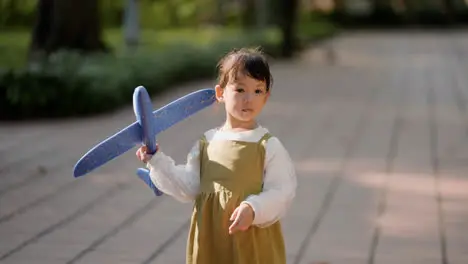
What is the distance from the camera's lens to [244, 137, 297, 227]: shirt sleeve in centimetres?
342

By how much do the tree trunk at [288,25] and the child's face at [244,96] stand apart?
17363mm

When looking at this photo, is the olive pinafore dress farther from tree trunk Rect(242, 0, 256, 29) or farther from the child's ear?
tree trunk Rect(242, 0, 256, 29)

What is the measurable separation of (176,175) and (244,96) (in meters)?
0.37

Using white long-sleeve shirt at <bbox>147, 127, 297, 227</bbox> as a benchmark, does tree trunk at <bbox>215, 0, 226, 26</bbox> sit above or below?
below

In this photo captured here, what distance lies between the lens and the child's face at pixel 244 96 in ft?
11.6

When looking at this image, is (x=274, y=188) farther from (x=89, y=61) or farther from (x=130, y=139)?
(x=89, y=61)

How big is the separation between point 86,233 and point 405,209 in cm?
202

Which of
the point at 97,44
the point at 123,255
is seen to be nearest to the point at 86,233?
the point at 123,255

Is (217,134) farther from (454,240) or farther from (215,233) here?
(454,240)

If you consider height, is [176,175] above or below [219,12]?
above

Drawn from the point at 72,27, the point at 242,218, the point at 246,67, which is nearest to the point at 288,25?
the point at 72,27

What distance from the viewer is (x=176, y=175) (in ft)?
11.7

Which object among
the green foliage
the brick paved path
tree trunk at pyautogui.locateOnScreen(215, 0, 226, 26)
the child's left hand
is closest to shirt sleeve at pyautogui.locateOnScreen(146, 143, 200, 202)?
the child's left hand

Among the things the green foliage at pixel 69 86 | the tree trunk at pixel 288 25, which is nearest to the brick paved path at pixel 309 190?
the green foliage at pixel 69 86
